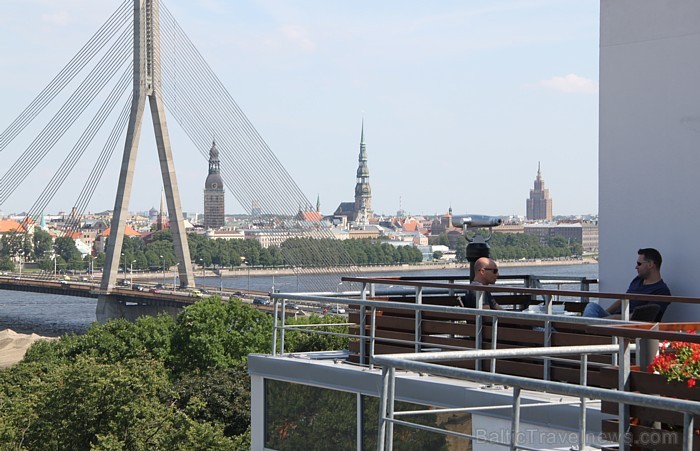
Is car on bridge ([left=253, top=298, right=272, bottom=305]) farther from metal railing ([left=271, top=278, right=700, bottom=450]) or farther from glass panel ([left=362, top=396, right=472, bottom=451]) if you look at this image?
metal railing ([left=271, top=278, right=700, bottom=450])

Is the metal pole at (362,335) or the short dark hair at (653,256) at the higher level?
the short dark hair at (653,256)

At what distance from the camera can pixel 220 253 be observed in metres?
148

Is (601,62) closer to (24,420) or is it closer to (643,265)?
(643,265)

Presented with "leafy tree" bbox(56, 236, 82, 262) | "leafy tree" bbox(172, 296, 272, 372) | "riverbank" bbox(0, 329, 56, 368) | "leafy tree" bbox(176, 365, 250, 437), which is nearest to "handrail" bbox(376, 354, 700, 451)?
"leafy tree" bbox(176, 365, 250, 437)

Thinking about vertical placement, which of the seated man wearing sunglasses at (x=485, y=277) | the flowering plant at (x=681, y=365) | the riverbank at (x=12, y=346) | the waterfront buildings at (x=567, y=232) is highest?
the waterfront buildings at (x=567, y=232)

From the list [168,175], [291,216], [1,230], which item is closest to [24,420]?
[168,175]

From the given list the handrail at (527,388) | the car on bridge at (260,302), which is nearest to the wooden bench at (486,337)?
the handrail at (527,388)

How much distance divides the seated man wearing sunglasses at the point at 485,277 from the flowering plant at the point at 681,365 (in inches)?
115

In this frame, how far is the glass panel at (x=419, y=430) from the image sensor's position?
553 centimetres

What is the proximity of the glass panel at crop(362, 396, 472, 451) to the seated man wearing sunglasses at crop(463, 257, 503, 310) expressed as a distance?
943 millimetres

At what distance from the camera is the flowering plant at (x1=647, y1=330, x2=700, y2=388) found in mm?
3643

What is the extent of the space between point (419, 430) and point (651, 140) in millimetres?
2900

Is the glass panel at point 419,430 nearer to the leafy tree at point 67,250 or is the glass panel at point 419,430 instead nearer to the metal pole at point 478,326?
the metal pole at point 478,326

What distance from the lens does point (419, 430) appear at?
19.1 ft
